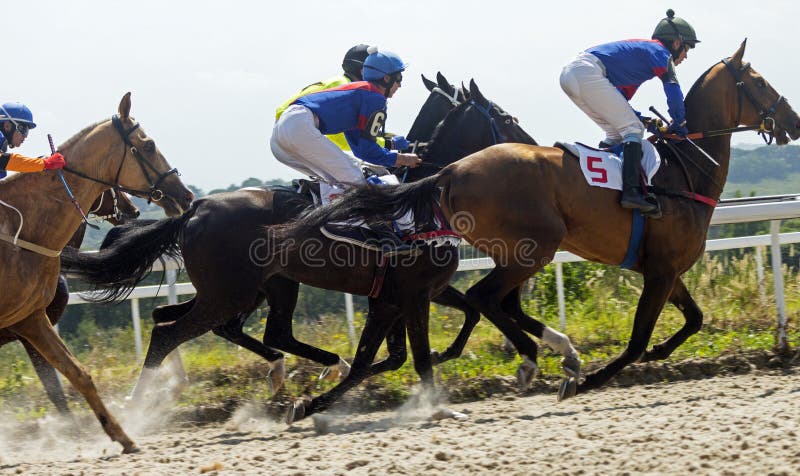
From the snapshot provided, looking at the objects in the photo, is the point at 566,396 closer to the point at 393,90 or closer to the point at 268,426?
the point at 268,426

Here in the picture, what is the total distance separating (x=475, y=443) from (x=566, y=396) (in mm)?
1387

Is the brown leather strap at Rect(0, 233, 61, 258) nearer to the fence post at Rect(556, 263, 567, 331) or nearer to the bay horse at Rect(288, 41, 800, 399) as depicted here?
the bay horse at Rect(288, 41, 800, 399)

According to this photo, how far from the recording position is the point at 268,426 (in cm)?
544

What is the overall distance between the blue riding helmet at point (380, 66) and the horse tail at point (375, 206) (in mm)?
801

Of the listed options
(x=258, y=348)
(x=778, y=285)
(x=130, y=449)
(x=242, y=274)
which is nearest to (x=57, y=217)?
(x=242, y=274)

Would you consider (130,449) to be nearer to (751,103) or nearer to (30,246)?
(30,246)

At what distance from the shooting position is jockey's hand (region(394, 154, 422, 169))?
5621mm

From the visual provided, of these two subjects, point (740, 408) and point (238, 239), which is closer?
point (740, 408)

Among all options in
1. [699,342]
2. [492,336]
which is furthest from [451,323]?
[699,342]

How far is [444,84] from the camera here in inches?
260

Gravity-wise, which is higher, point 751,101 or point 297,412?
point 751,101

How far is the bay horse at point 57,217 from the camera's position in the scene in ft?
15.1

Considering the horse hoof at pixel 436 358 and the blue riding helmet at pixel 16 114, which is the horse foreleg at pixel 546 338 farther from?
the blue riding helmet at pixel 16 114

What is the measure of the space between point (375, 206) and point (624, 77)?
1.76m
